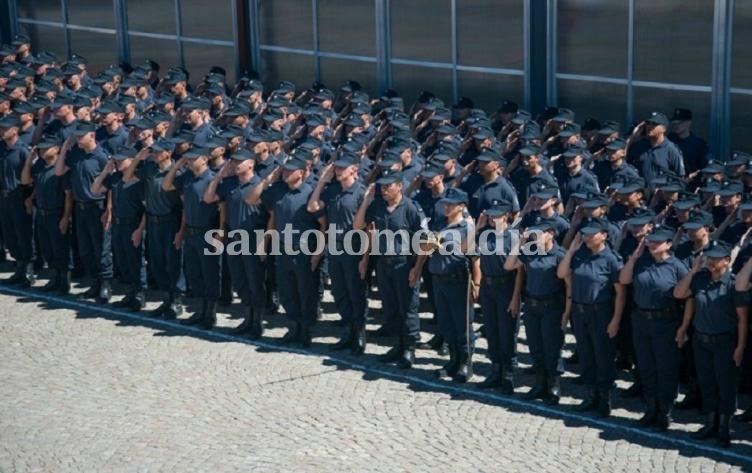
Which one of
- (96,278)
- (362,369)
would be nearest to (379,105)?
(96,278)

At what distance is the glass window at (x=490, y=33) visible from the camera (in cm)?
2067

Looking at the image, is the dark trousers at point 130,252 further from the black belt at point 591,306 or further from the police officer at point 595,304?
the black belt at point 591,306

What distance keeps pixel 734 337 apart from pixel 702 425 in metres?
0.94

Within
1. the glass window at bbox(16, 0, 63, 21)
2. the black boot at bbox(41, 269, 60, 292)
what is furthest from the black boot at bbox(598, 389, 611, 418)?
the glass window at bbox(16, 0, 63, 21)

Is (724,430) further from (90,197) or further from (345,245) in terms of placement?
(90,197)

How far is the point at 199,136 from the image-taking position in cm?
1842

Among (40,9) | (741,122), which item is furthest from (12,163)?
(40,9)

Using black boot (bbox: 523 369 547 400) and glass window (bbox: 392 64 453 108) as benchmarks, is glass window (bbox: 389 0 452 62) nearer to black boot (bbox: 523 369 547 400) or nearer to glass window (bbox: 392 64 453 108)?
glass window (bbox: 392 64 453 108)

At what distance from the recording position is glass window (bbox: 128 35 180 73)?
85.1 feet

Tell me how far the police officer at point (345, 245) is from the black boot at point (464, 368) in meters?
1.42

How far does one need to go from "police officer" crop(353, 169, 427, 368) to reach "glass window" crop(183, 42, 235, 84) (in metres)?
10.1

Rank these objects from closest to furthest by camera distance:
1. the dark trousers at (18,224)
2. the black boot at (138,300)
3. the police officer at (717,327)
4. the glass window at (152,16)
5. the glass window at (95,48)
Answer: the police officer at (717,327)
the black boot at (138,300)
the dark trousers at (18,224)
the glass window at (152,16)
the glass window at (95,48)

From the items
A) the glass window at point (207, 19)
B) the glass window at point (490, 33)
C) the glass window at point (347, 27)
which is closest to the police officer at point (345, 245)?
the glass window at point (490, 33)

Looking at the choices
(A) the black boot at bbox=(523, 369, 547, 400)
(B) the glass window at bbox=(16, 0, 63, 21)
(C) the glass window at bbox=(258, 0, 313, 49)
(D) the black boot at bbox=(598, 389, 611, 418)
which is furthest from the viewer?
(B) the glass window at bbox=(16, 0, 63, 21)
